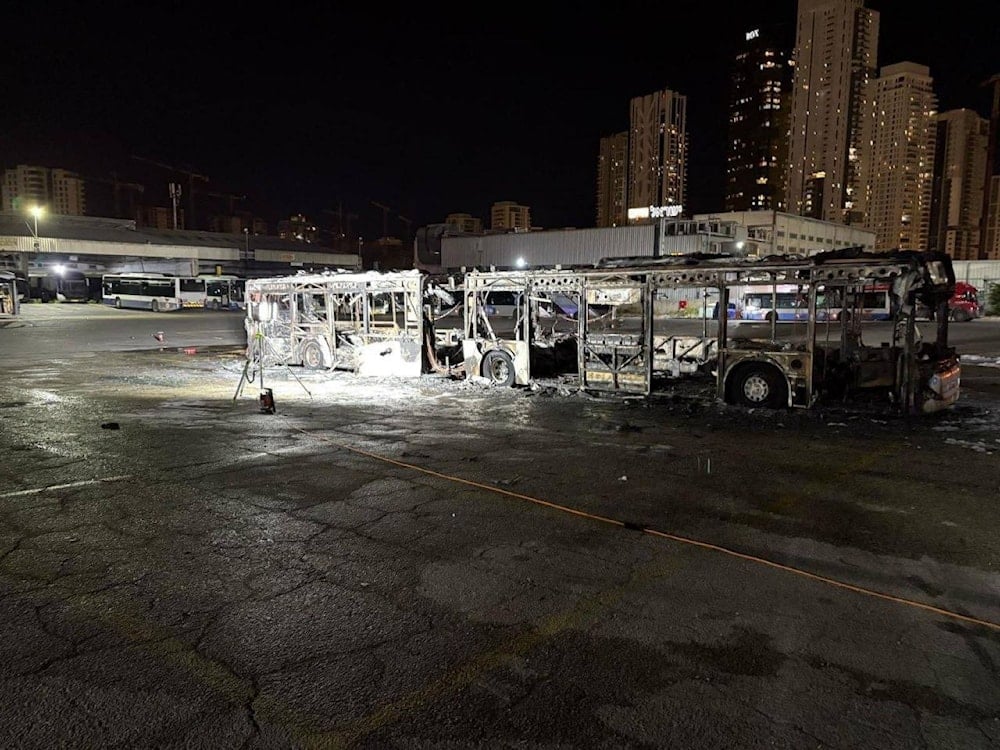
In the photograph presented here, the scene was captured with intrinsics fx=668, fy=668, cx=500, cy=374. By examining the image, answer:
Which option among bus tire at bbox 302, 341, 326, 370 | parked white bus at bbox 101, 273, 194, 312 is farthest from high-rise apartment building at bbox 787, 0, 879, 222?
bus tire at bbox 302, 341, 326, 370

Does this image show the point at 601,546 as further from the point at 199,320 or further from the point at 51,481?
the point at 199,320

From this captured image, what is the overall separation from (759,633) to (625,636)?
32.0 inches

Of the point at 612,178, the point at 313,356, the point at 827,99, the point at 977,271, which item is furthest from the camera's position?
the point at 612,178

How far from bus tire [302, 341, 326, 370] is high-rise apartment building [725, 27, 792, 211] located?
495ft

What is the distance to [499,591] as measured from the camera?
15.0ft

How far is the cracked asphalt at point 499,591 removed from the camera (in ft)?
10.5

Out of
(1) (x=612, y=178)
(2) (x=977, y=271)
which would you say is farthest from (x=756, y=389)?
(1) (x=612, y=178)

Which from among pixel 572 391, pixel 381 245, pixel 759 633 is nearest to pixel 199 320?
pixel 572 391

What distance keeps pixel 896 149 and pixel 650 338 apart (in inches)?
5954

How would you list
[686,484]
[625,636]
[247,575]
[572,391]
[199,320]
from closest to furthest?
1. [625,636]
2. [247,575]
3. [686,484]
4. [572,391]
5. [199,320]

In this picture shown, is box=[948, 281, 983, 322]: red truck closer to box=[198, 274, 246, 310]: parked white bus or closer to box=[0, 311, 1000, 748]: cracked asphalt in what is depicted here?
box=[0, 311, 1000, 748]: cracked asphalt

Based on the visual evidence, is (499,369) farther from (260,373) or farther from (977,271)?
(977,271)

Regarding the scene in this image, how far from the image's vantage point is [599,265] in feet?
47.1

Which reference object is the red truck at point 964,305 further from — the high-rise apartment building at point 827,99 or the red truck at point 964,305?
the high-rise apartment building at point 827,99
